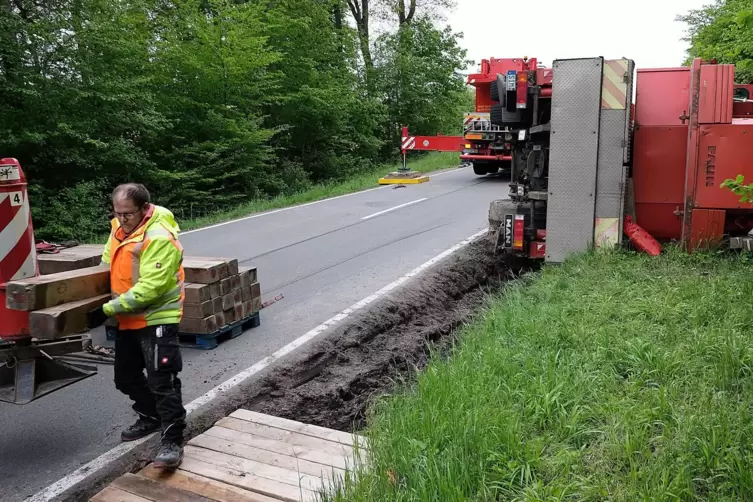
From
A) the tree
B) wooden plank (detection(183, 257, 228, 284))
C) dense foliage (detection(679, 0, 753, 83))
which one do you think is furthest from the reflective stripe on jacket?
the tree

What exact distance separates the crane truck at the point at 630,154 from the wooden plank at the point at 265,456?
181 inches

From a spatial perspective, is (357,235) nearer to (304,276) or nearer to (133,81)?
(304,276)

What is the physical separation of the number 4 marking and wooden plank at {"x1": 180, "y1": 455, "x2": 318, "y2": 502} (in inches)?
78.6

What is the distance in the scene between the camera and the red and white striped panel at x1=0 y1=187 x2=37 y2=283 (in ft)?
13.9

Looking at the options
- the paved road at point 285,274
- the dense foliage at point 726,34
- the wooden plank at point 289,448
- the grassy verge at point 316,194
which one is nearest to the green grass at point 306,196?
the grassy verge at point 316,194

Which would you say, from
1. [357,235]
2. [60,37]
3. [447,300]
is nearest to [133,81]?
[60,37]

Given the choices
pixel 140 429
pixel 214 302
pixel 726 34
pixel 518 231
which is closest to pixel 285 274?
pixel 214 302

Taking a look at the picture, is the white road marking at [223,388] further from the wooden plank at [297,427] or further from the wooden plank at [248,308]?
the wooden plank at [248,308]

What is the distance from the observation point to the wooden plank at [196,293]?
5.71 metres

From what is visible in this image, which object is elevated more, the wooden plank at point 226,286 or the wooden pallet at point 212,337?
the wooden plank at point 226,286

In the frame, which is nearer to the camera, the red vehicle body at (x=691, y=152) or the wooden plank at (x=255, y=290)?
the wooden plank at (x=255, y=290)

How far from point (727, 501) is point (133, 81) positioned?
12.9 m

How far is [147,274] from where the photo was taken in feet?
12.4

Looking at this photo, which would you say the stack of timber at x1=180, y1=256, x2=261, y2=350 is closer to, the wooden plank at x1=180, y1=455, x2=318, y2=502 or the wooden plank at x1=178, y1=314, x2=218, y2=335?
the wooden plank at x1=178, y1=314, x2=218, y2=335
